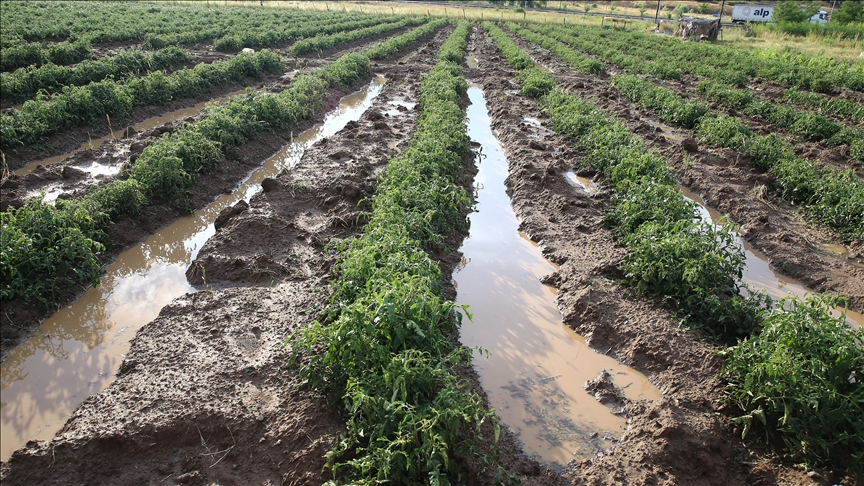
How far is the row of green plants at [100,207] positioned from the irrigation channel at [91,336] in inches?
13.9

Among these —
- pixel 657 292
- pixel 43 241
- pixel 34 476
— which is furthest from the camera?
pixel 657 292

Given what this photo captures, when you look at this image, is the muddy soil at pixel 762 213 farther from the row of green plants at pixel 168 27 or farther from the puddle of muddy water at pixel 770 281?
the row of green plants at pixel 168 27

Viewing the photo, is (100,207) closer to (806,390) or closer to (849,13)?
(806,390)

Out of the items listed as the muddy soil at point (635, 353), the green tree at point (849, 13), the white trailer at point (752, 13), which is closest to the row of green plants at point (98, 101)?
the muddy soil at point (635, 353)

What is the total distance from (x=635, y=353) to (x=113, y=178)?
8743 millimetres

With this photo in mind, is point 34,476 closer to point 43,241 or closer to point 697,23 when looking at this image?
point 43,241

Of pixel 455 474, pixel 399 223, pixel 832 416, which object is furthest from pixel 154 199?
pixel 832 416

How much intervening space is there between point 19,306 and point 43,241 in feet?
2.72

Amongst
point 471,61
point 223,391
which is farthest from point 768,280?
point 471,61

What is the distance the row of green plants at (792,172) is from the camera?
8.47 meters

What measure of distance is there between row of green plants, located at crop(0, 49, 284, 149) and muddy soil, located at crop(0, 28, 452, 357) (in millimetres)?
882

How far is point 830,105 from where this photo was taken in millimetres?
16406

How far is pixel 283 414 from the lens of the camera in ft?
14.2

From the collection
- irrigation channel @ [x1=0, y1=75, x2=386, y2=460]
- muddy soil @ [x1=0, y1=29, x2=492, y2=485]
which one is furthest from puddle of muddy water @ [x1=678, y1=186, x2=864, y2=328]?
irrigation channel @ [x1=0, y1=75, x2=386, y2=460]
